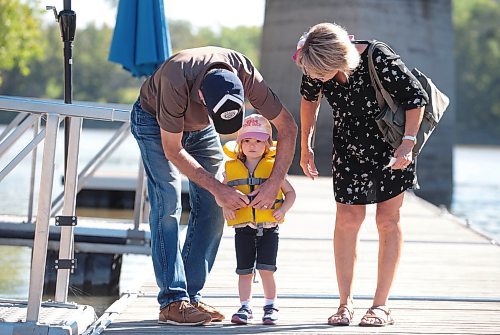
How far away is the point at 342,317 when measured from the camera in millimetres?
5402

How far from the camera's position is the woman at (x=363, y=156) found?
5.14 metres

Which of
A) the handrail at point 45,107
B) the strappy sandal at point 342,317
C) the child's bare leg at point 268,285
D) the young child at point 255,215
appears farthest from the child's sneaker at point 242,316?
the handrail at point 45,107

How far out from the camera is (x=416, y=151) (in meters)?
5.25

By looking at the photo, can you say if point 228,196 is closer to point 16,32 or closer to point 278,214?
point 278,214

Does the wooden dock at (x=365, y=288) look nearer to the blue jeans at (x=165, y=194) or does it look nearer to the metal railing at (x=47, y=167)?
the blue jeans at (x=165, y=194)

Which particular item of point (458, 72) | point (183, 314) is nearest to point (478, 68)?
→ point (458, 72)

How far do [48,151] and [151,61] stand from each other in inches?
166

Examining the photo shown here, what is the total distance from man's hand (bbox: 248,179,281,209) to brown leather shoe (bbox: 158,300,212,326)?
579 millimetres

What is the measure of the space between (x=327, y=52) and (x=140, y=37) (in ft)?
14.4

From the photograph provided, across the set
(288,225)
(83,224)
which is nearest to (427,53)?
(288,225)

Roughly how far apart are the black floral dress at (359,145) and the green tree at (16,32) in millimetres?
18955

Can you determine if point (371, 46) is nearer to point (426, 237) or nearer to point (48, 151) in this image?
point (48, 151)

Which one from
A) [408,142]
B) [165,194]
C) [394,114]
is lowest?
[165,194]

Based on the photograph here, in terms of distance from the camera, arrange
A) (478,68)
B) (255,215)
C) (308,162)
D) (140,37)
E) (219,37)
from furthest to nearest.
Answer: (219,37) → (478,68) → (140,37) → (308,162) → (255,215)
